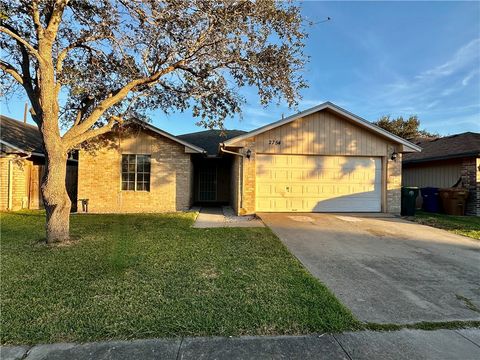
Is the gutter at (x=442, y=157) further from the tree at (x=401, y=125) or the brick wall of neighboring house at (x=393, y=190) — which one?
the tree at (x=401, y=125)

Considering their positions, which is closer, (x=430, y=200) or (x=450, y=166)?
(x=430, y=200)

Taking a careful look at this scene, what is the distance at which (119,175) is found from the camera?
506 inches

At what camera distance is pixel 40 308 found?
12.1 ft

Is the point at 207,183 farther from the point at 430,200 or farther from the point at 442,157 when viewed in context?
the point at 442,157

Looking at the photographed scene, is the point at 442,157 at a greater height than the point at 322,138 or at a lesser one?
lesser

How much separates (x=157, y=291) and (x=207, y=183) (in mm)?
13372

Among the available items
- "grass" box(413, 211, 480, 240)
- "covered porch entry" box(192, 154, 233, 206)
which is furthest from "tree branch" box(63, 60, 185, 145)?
"covered porch entry" box(192, 154, 233, 206)

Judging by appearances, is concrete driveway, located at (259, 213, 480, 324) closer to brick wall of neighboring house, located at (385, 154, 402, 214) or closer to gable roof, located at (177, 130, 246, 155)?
brick wall of neighboring house, located at (385, 154, 402, 214)

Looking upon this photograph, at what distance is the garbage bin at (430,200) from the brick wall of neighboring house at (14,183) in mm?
17290

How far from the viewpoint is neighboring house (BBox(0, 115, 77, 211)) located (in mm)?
12781

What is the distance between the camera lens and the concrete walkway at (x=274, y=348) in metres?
2.85

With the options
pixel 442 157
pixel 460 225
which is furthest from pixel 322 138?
pixel 442 157

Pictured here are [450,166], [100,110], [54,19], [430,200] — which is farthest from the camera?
[450,166]

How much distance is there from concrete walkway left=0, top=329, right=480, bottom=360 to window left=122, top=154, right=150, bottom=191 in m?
10.3
